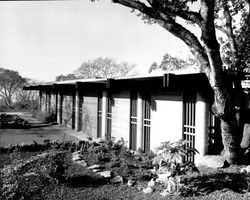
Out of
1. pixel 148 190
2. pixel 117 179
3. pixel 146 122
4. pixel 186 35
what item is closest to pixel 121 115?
pixel 146 122

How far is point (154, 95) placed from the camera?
10141mm

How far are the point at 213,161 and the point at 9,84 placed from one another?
42088 millimetres

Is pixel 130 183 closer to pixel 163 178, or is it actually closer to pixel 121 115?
pixel 163 178

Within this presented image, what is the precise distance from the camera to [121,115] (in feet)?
40.0

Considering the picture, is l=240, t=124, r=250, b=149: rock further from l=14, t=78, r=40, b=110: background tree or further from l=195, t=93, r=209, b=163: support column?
l=14, t=78, r=40, b=110: background tree

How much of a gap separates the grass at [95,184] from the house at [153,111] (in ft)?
2.61

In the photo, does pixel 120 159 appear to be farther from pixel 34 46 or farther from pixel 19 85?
pixel 19 85

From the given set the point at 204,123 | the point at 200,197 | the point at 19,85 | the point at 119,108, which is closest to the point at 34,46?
the point at 119,108

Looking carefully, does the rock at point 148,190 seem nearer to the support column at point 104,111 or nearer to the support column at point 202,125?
the support column at point 202,125

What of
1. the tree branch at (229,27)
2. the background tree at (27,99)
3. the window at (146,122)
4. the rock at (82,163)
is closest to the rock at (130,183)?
the rock at (82,163)

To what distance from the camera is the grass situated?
5.62 meters

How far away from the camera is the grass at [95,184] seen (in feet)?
18.4

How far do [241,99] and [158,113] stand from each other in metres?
3.05

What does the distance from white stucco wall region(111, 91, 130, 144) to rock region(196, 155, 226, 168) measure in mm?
4686
